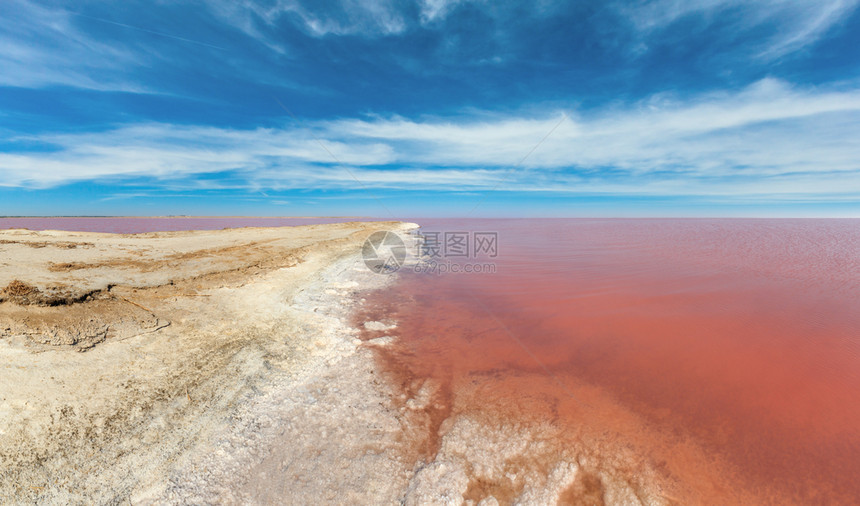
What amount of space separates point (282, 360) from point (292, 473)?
6.82 ft

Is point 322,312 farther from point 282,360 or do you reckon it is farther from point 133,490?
point 133,490

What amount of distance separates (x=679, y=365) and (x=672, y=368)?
7.4 inches

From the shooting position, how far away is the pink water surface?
312 cm

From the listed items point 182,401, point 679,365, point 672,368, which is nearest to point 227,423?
point 182,401

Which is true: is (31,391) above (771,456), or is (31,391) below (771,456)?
above

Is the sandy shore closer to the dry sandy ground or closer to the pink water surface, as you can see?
the dry sandy ground

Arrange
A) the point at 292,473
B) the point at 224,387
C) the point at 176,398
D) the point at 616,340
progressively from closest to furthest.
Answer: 1. the point at 292,473
2. the point at 176,398
3. the point at 224,387
4. the point at 616,340

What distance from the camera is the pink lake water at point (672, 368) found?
3.11m

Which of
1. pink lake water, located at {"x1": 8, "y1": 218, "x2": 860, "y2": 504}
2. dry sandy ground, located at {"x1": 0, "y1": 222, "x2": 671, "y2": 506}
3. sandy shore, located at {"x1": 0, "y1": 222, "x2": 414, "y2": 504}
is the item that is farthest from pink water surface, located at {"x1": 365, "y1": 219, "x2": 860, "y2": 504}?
sandy shore, located at {"x1": 0, "y1": 222, "x2": 414, "y2": 504}

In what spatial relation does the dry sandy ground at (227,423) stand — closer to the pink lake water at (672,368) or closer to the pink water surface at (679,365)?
the pink lake water at (672,368)

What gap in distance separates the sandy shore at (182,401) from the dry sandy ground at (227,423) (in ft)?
0.05

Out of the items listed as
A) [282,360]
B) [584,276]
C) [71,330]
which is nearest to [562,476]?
[282,360]

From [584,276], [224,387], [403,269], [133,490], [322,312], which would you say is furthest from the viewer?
[403,269]

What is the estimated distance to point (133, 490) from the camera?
256 centimetres
